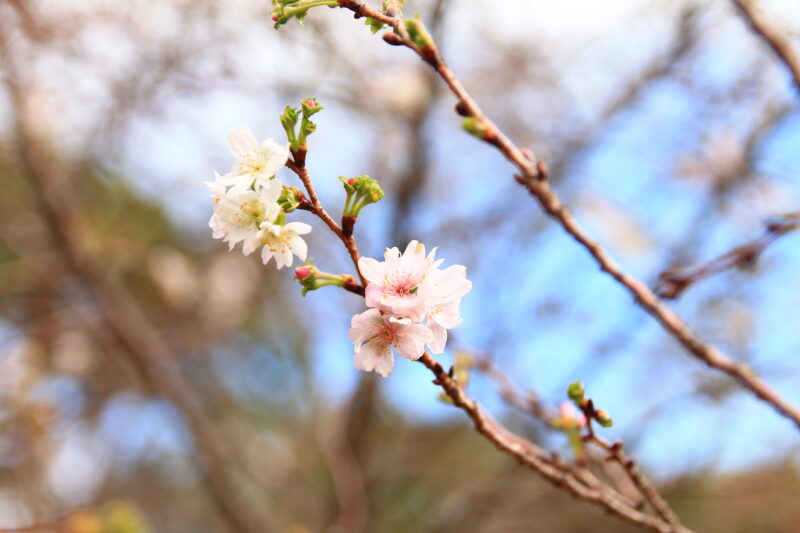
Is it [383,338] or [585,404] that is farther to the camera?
[585,404]

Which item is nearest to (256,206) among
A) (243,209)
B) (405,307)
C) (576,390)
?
(243,209)

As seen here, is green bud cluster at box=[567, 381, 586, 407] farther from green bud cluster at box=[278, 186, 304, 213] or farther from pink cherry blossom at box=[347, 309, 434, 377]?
green bud cluster at box=[278, 186, 304, 213]

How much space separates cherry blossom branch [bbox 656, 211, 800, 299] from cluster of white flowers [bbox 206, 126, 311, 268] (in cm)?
63

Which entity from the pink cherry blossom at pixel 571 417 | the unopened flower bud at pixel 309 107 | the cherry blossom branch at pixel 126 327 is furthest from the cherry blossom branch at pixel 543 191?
the cherry blossom branch at pixel 126 327

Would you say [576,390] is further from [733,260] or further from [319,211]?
[319,211]

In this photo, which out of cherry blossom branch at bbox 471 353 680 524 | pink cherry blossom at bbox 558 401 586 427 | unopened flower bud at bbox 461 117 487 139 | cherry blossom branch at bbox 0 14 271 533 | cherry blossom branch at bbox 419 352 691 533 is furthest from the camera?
cherry blossom branch at bbox 0 14 271 533

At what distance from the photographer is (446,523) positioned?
161 inches

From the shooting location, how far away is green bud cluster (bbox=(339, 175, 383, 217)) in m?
0.91

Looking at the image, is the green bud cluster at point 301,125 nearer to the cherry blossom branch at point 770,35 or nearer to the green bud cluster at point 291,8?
the green bud cluster at point 291,8

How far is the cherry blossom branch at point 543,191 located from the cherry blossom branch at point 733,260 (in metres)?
0.09

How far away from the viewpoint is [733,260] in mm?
1031

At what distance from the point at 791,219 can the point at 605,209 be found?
116 inches

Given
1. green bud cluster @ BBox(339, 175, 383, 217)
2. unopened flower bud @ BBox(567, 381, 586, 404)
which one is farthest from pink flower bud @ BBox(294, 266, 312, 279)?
unopened flower bud @ BBox(567, 381, 586, 404)

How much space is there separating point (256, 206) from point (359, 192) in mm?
161
